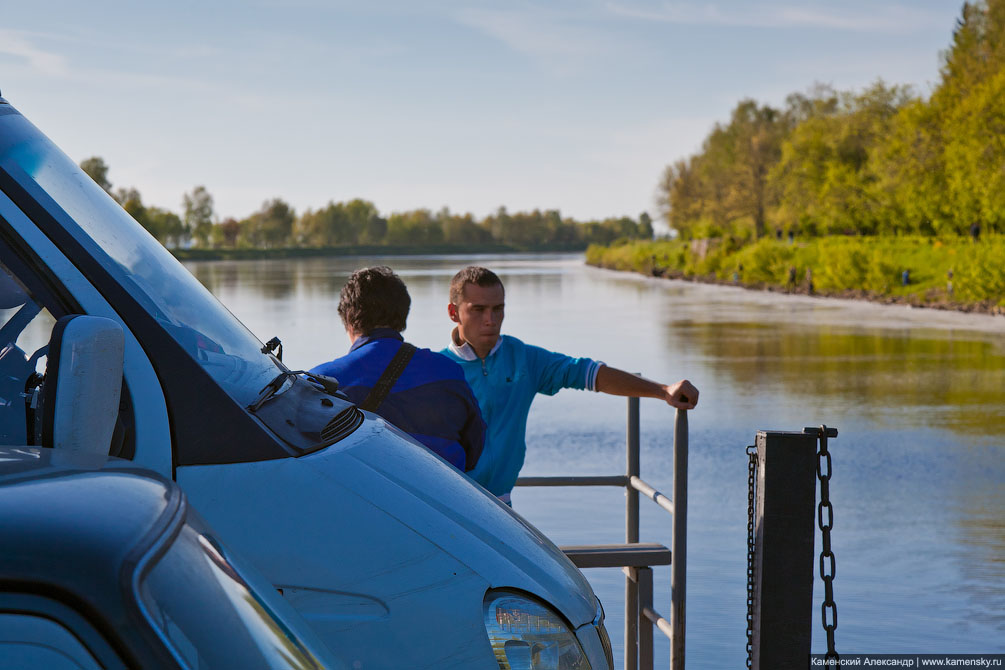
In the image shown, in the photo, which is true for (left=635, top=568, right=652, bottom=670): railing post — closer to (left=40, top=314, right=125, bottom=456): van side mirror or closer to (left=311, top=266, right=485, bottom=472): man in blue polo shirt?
(left=311, top=266, right=485, bottom=472): man in blue polo shirt

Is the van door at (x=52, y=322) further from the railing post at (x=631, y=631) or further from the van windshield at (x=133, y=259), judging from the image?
the railing post at (x=631, y=631)

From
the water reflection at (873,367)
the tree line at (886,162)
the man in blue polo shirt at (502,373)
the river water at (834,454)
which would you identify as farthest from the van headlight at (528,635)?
the tree line at (886,162)

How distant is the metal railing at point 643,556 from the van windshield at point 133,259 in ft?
6.11

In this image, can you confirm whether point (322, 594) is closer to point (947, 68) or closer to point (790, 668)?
point (790, 668)

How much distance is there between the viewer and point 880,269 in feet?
163

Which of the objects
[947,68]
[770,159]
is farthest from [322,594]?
[770,159]

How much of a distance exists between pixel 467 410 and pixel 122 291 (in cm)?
136

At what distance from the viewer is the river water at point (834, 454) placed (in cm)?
762

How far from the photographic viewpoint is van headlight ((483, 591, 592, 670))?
211 centimetres

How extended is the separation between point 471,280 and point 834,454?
1033 cm

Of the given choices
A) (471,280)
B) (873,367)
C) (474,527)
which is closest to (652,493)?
(471,280)

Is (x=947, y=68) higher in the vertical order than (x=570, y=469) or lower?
higher

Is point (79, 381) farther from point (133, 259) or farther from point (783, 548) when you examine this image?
point (783, 548)

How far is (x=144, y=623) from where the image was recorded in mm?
1157
